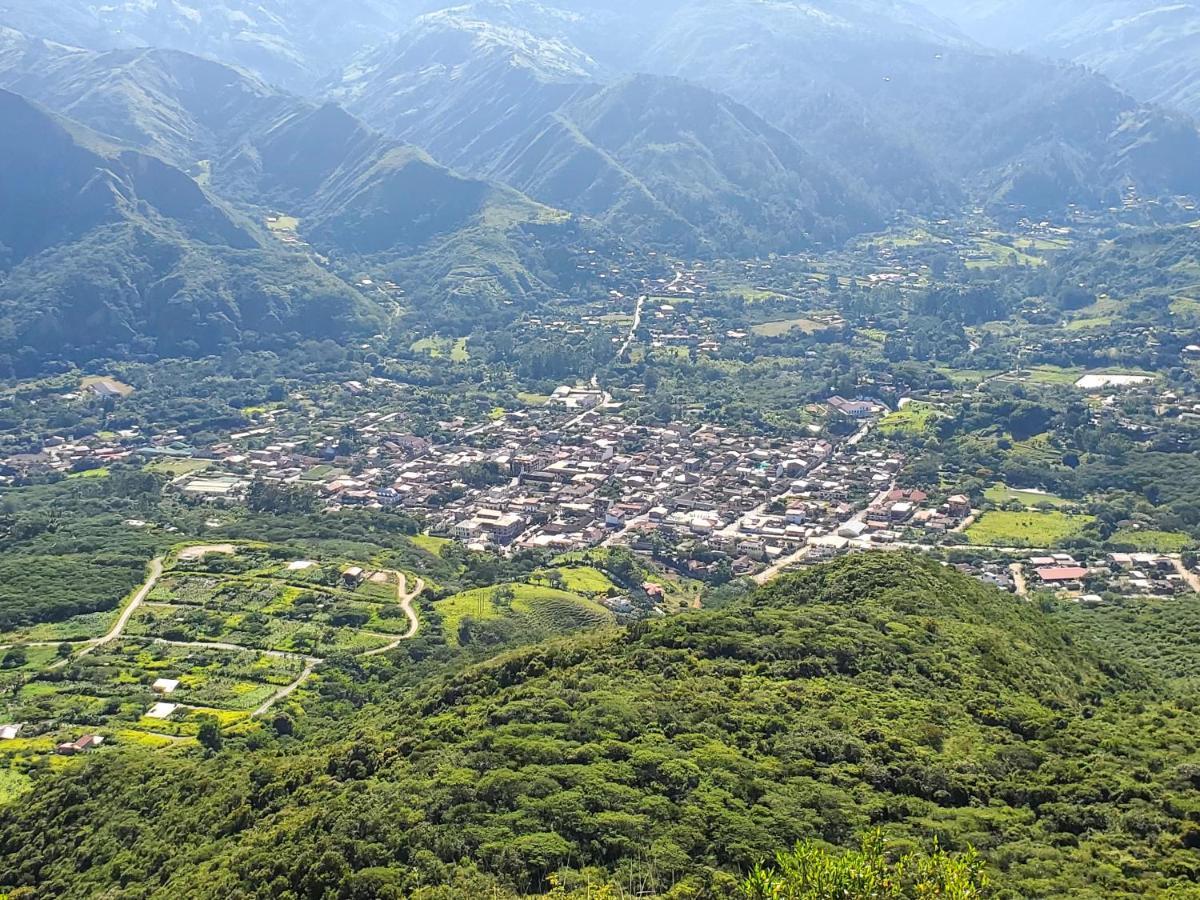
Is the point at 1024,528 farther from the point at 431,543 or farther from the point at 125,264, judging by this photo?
the point at 125,264

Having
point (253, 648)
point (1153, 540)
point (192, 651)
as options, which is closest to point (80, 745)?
point (192, 651)

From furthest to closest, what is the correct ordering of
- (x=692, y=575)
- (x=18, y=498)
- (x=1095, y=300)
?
(x=1095, y=300), (x=18, y=498), (x=692, y=575)

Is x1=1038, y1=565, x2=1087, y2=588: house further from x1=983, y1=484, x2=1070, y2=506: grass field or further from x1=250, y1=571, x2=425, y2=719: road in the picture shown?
x1=250, y1=571, x2=425, y2=719: road

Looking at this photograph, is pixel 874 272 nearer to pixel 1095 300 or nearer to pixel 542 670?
pixel 1095 300

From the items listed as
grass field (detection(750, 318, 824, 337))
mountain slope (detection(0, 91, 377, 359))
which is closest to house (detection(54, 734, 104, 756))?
mountain slope (detection(0, 91, 377, 359))

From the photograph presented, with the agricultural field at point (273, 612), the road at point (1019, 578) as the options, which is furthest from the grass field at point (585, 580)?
the road at point (1019, 578)

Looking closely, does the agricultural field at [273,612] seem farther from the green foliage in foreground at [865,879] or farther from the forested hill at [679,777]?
the green foliage in foreground at [865,879]

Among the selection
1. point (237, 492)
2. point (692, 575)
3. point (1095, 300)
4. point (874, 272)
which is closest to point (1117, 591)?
point (692, 575)
